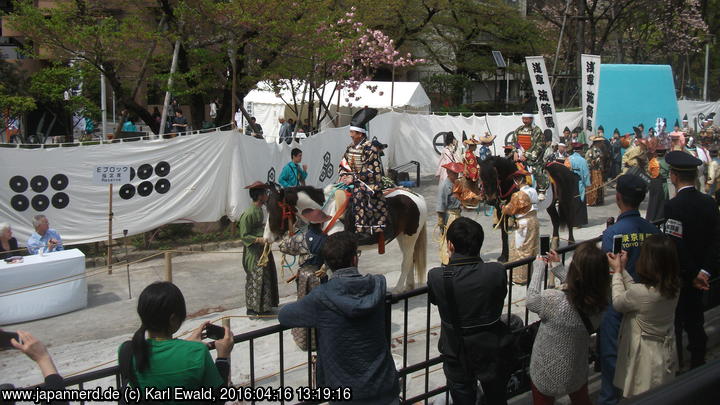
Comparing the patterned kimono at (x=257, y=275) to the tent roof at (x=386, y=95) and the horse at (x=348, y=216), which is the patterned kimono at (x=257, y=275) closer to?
the horse at (x=348, y=216)

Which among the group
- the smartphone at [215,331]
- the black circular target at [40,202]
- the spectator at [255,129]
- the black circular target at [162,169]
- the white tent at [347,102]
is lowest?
the black circular target at [40,202]

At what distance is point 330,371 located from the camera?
3566 mm

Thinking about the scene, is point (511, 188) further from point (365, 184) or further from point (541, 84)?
point (541, 84)

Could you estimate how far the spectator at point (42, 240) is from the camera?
345 inches

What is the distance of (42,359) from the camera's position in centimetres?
278

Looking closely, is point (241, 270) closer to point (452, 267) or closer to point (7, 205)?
point (7, 205)

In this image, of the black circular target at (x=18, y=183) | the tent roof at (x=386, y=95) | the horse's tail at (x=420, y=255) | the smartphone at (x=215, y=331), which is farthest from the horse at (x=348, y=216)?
the tent roof at (x=386, y=95)

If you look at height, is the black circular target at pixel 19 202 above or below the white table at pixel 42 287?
above

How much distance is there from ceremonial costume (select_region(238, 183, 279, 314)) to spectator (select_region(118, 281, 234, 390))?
15.7 feet

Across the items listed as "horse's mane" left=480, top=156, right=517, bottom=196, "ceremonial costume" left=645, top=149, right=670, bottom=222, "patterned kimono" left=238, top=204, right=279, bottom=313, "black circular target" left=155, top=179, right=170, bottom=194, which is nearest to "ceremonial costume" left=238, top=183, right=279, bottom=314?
"patterned kimono" left=238, top=204, right=279, bottom=313

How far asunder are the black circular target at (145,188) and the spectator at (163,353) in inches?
337

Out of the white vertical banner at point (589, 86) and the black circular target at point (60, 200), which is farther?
the white vertical banner at point (589, 86)

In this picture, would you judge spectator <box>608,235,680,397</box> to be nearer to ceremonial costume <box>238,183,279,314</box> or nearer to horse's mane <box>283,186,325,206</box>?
horse's mane <box>283,186,325,206</box>

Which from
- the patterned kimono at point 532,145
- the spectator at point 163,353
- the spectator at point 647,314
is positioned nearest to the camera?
the spectator at point 163,353
